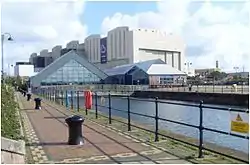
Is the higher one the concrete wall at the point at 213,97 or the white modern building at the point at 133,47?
the white modern building at the point at 133,47

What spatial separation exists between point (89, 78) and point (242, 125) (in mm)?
Result: 102868

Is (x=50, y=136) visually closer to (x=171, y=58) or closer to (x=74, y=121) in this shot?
(x=74, y=121)

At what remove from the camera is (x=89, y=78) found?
10956 cm

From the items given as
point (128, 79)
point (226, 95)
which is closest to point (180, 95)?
Result: point (226, 95)

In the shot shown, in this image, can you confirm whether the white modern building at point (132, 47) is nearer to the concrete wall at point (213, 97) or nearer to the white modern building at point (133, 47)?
the white modern building at point (133, 47)

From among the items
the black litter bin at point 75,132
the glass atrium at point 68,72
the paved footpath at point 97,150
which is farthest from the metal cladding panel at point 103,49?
the black litter bin at point 75,132

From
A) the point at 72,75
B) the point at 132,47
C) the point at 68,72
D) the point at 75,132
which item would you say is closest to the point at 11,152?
the point at 75,132

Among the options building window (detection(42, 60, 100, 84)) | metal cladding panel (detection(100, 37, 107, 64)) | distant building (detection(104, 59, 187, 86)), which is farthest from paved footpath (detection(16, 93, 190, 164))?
metal cladding panel (detection(100, 37, 107, 64))

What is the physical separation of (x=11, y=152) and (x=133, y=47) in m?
146

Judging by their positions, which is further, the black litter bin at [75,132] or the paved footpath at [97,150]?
the black litter bin at [75,132]

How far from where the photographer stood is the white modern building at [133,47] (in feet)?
509

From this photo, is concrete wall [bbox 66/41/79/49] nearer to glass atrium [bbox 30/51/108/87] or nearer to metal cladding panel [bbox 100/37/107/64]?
metal cladding panel [bbox 100/37/107/64]

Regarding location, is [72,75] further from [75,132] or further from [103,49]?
[75,132]

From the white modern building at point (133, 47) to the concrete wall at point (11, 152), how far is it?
145607 mm
